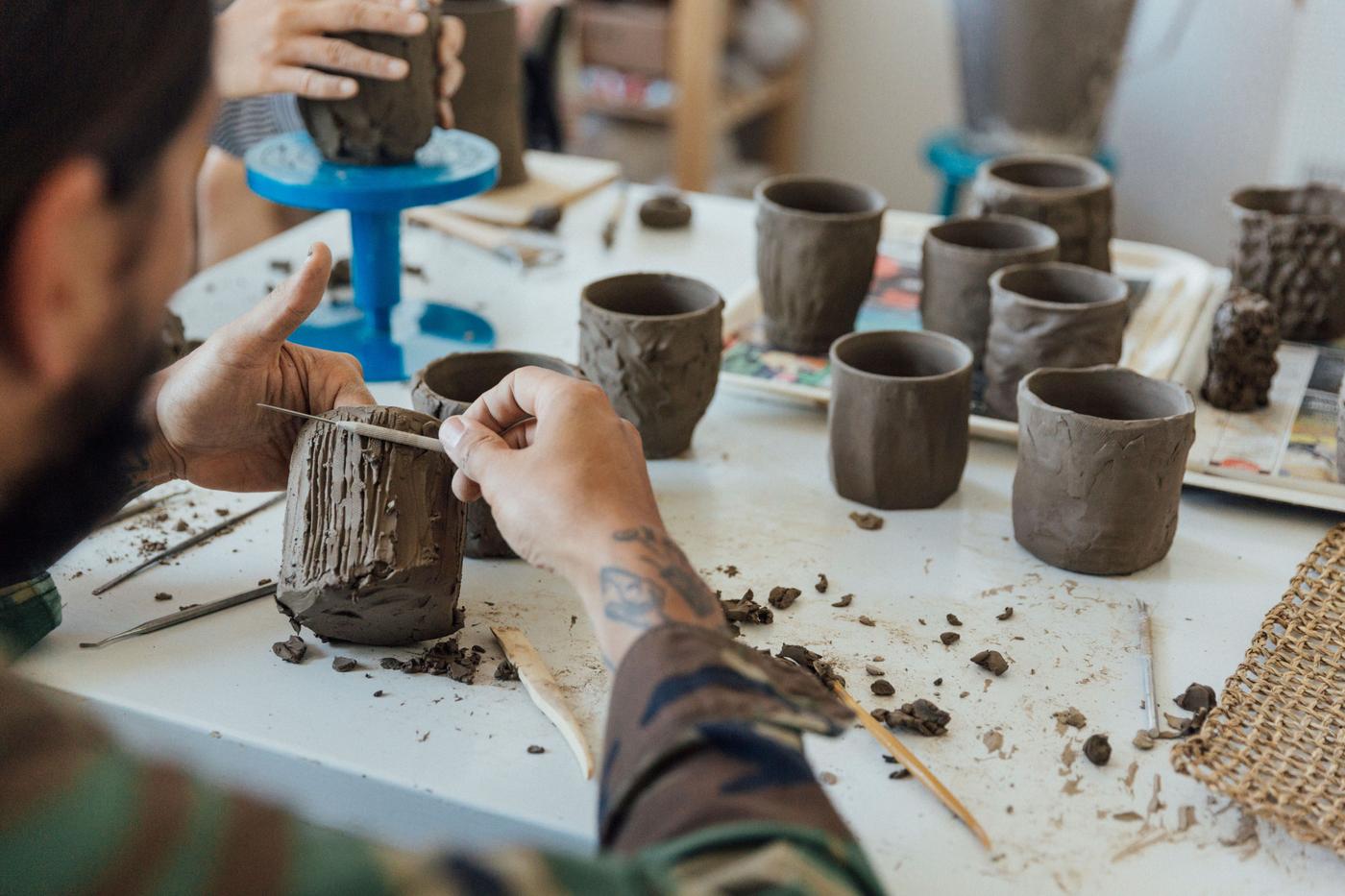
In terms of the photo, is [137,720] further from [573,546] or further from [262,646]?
[573,546]

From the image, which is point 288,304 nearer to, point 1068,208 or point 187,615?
point 187,615

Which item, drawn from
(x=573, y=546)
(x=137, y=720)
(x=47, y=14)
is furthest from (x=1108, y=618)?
→ (x=47, y=14)

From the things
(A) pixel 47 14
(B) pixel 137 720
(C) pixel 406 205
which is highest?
(A) pixel 47 14

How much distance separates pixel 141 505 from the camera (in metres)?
1.30

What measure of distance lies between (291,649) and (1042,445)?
695 mm

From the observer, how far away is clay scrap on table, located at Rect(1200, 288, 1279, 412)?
4.82ft

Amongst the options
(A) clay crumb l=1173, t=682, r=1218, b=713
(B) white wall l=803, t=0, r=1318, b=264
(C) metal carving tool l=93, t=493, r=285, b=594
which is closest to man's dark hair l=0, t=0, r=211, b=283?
(C) metal carving tool l=93, t=493, r=285, b=594

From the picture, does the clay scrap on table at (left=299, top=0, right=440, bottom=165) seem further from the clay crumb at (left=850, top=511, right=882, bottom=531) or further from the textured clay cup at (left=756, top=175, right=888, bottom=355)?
the clay crumb at (left=850, top=511, right=882, bottom=531)

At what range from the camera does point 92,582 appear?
3.80 feet

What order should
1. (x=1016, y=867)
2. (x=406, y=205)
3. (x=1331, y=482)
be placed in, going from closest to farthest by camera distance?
(x=1016, y=867), (x=1331, y=482), (x=406, y=205)

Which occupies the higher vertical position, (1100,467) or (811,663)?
(1100,467)

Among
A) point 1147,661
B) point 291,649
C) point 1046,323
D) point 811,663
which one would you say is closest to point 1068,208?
point 1046,323

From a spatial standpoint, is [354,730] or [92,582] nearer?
[354,730]

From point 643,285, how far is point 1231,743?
29.9 inches
